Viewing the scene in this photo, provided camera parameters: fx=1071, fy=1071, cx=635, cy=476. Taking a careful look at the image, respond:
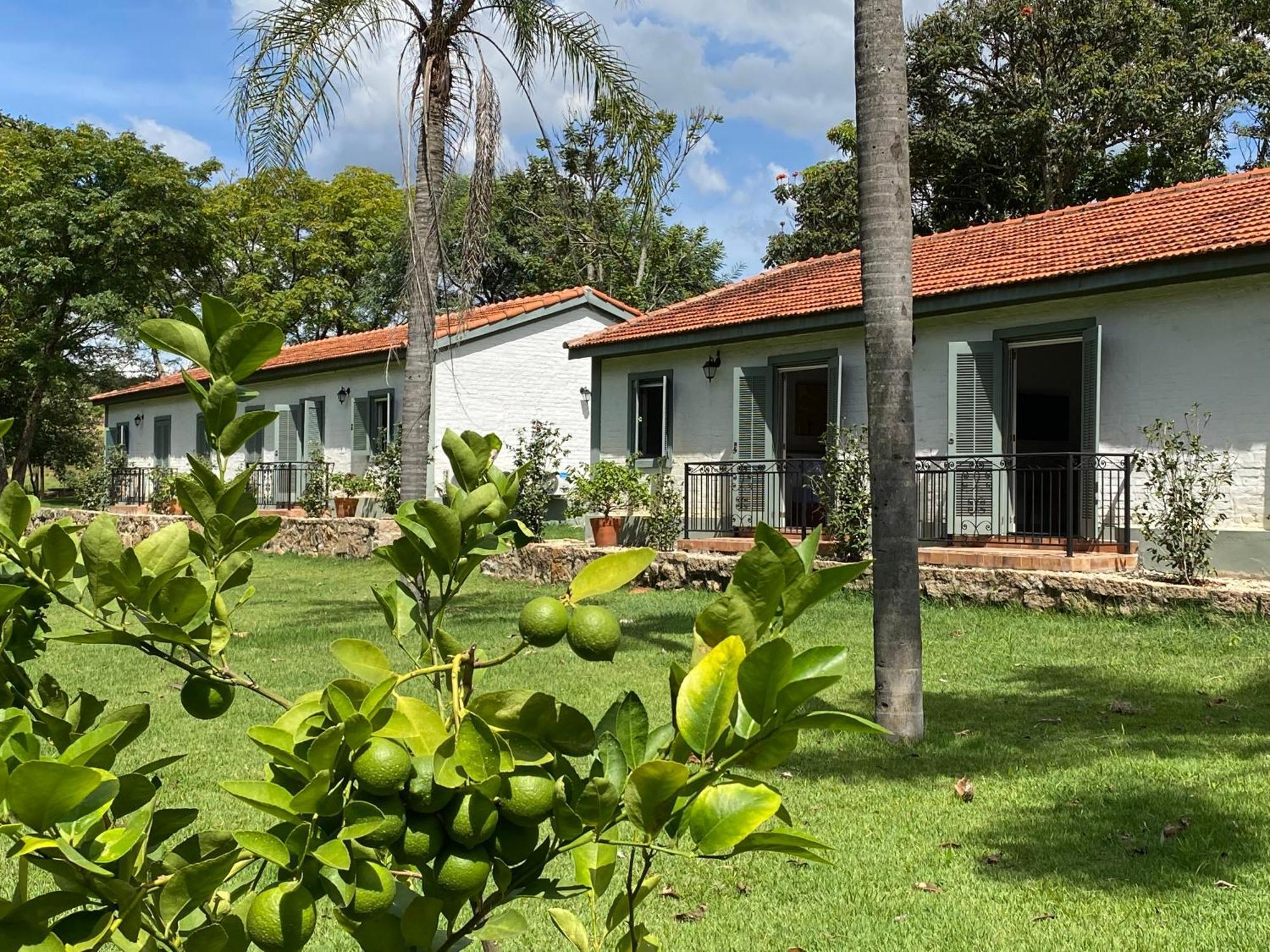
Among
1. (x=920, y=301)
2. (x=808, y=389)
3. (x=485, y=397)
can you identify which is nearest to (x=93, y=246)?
(x=485, y=397)

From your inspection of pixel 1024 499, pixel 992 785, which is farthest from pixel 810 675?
pixel 1024 499

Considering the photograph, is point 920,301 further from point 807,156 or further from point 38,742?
point 807,156

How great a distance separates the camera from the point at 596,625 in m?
1.06

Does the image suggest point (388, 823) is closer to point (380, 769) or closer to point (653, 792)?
point (380, 769)

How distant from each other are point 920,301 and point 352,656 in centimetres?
1238

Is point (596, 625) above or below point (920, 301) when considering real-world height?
below

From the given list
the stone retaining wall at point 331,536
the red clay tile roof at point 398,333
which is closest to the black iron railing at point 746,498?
the stone retaining wall at point 331,536

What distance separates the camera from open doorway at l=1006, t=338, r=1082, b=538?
12.0 metres

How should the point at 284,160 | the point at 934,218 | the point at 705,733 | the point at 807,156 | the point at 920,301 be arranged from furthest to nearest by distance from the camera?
1. the point at 807,156
2. the point at 934,218
3. the point at 920,301
4. the point at 284,160
5. the point at 705,733

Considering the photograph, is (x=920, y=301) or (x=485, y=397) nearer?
(x=920, y=301)

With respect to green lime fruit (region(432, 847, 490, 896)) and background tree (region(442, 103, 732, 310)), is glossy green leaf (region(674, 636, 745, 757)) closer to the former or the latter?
green lime fruit (region(432, 847, 490, 896))

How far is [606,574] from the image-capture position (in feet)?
3.66

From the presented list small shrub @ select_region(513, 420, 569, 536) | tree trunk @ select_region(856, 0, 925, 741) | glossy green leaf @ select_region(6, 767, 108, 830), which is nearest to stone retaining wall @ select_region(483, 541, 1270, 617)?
tree trunk @ select_region(856, 0, 925, 741)

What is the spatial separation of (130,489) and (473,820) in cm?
2932
